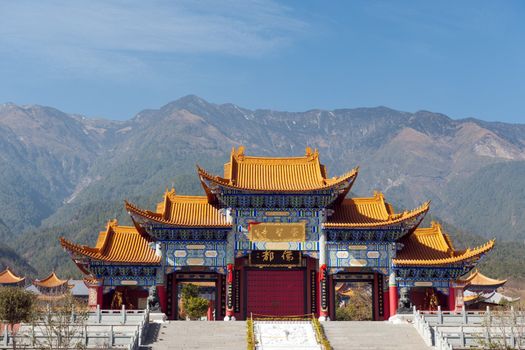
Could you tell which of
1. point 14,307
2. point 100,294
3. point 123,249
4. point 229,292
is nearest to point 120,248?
point 123,249

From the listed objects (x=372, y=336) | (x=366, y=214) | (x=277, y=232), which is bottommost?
(x=372, y=336)

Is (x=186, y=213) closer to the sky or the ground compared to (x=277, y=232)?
closer to the sky

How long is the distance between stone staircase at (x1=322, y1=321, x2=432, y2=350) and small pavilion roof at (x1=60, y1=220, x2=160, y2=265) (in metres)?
10.4

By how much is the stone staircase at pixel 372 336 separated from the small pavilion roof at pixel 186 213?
8.44 m

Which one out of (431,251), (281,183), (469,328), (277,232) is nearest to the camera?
(469,328)

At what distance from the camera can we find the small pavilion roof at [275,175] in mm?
39375

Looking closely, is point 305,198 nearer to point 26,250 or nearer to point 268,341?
point 268,341

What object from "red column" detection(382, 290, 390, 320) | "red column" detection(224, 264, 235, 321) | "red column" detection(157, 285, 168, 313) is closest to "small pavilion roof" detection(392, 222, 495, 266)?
"red column" detection(382, 290, 390, 320)

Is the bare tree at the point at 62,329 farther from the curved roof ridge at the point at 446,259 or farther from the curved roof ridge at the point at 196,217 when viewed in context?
the curved roof ridge at the point at 446,259

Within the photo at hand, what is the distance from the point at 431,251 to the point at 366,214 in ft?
13.1

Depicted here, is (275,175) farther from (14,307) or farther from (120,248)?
(14,307)

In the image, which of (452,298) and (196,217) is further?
(196,217)

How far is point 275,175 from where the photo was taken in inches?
1655

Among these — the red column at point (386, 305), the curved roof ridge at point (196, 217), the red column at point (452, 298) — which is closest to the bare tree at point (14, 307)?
the curved roof ridge at point (196, 217)
